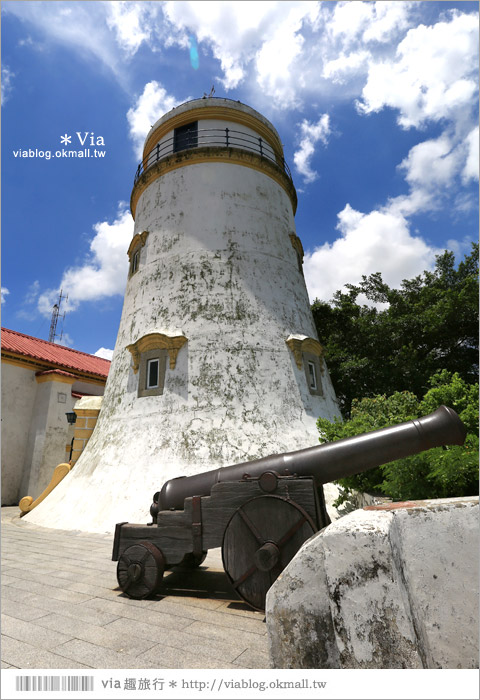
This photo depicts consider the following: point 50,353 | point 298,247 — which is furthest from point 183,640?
point 50,353

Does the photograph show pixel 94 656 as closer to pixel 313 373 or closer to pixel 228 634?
pixel 228 634

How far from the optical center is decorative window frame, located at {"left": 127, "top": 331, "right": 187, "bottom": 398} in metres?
9.54

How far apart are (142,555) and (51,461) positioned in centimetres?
1261

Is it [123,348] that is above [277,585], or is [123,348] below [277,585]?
above

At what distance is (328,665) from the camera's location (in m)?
2.19

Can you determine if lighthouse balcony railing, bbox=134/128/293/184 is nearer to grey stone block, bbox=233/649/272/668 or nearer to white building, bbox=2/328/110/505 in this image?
white building, bbox=2/328/110/505

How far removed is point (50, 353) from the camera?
18.5 m

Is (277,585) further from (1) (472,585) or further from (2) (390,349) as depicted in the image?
(2) (390,349)

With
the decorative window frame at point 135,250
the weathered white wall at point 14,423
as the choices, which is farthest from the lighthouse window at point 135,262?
the weathered white wall at point 14,423

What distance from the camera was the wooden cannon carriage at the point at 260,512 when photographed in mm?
3598

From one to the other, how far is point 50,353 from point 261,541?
57.1 ft

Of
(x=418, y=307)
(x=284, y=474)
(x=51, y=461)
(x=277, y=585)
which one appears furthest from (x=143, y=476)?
(x=418, y=307)

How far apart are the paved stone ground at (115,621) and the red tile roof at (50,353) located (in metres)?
11.9

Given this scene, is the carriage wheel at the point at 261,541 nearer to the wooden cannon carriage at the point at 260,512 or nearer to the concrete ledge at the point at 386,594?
the wooden cannon carriage at the point at 260,512
